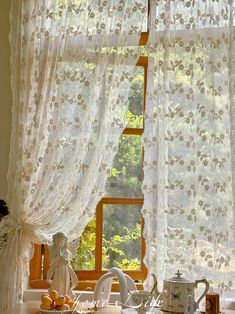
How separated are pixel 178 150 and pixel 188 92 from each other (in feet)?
1.06

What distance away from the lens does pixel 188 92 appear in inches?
114

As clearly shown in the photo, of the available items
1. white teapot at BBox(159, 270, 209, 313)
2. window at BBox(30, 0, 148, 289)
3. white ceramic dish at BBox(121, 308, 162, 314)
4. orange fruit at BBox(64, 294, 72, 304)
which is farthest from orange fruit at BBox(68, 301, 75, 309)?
window at BBox(30, 0, 148, 289)

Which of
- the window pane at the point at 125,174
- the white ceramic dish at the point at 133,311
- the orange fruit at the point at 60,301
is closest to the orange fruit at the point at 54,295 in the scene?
the orange fruit at the point at 60,301

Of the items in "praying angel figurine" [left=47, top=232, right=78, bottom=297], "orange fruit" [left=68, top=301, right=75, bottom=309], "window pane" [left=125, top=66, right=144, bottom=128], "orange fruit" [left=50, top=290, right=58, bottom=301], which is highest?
"window pane" [left=125, top=66, right=144, bottom=128]

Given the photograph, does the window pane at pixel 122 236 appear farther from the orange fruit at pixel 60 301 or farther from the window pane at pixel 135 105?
the orange fruit at pixel 60 301

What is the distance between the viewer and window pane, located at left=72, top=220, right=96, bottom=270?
3.17 metres

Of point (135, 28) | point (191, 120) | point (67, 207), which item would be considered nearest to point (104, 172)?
point (67, 207)

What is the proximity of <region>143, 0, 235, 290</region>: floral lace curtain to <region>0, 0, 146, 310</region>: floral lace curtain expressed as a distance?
19 centimetres

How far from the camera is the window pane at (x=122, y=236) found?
3143mm

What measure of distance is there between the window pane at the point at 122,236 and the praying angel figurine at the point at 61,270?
500 millimetres

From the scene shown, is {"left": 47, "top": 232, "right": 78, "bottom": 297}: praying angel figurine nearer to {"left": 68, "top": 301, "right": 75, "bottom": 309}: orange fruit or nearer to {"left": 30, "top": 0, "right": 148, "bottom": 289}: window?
{"left": 68, "top": 301, "right": 75, "bottom": 309}: orange fruit

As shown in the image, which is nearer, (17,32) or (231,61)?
(231,61)

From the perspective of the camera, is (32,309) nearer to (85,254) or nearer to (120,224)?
(85,254)

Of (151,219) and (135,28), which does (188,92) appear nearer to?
(135,28)
